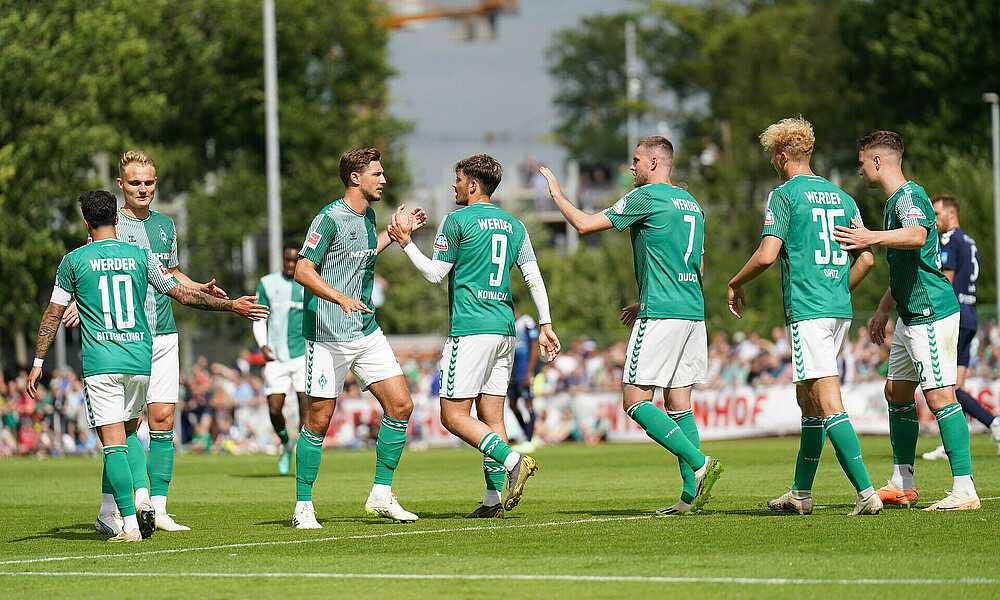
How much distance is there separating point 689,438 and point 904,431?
166cm

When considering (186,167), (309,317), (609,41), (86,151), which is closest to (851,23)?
(186,167)

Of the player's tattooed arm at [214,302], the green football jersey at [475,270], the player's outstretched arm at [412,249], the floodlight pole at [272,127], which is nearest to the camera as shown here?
the player's tattooed arm at [214,302]

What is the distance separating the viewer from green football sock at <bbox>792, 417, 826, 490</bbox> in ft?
31.0

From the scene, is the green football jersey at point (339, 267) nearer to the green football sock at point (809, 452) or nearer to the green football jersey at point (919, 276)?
the green football sock at point (809, 452)

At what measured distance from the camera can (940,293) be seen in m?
9.75

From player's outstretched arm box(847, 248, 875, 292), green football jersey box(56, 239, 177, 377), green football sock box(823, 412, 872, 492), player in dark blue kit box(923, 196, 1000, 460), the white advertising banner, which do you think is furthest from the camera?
the white advertising banner

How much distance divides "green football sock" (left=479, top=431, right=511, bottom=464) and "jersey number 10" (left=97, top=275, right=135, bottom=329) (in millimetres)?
2514

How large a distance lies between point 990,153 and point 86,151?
85.8 feet

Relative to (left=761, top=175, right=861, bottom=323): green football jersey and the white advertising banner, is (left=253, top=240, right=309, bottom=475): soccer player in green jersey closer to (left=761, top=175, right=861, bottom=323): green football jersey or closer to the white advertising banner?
the white advertising banner

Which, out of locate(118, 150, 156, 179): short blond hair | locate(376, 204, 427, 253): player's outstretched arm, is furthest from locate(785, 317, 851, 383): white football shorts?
locate(118, 150, 156, 179): short blond hair

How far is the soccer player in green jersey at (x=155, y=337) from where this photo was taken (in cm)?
980

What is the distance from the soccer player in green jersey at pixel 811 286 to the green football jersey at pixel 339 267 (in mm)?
2586

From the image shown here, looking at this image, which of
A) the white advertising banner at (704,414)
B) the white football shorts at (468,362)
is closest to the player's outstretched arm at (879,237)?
the white football shorts at (468,362)

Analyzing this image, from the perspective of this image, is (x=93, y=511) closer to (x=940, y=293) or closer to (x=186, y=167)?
(x=940, y=293)
